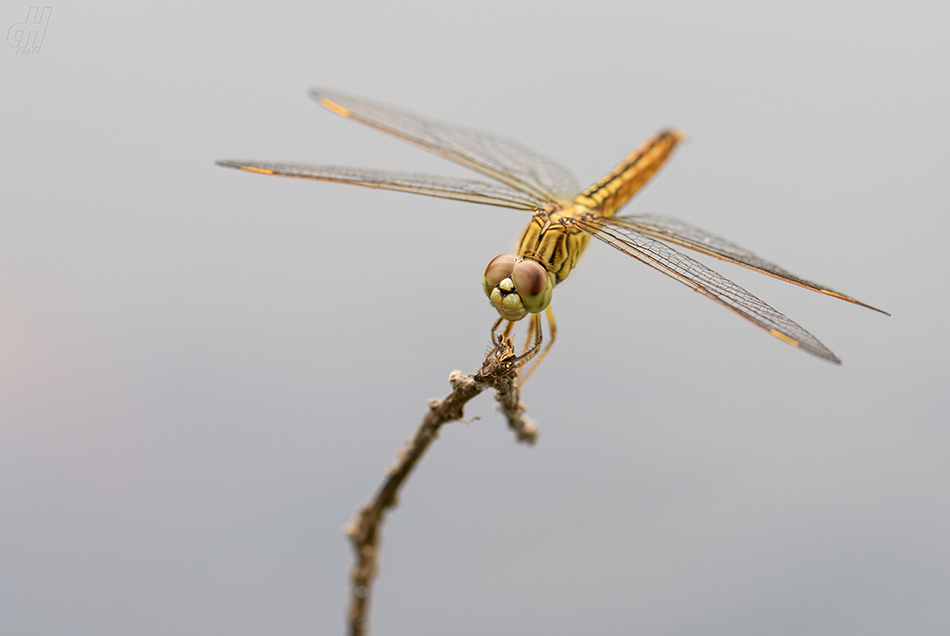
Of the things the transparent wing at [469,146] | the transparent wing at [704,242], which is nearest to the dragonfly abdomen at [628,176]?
the transparent wing at [469,146]

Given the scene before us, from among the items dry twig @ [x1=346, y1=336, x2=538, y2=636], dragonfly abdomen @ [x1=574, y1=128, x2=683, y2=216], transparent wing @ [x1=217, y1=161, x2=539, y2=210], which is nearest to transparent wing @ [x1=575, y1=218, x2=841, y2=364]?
transparent wing @ [x1=217, y1=161, x2=539, y2=210]

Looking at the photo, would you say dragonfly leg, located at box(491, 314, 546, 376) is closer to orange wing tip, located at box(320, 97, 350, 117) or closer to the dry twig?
the dry twig

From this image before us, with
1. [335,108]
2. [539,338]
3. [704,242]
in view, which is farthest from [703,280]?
[335,108]

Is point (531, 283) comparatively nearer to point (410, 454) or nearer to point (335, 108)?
point (410, 454)

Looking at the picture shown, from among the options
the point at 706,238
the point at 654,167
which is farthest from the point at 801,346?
the point at 654,167

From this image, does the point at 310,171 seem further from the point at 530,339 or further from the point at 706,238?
the point at 706,238

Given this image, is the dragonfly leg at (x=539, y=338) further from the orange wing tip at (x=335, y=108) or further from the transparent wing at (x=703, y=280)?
the orange wing tip at (x=335, y=108)
